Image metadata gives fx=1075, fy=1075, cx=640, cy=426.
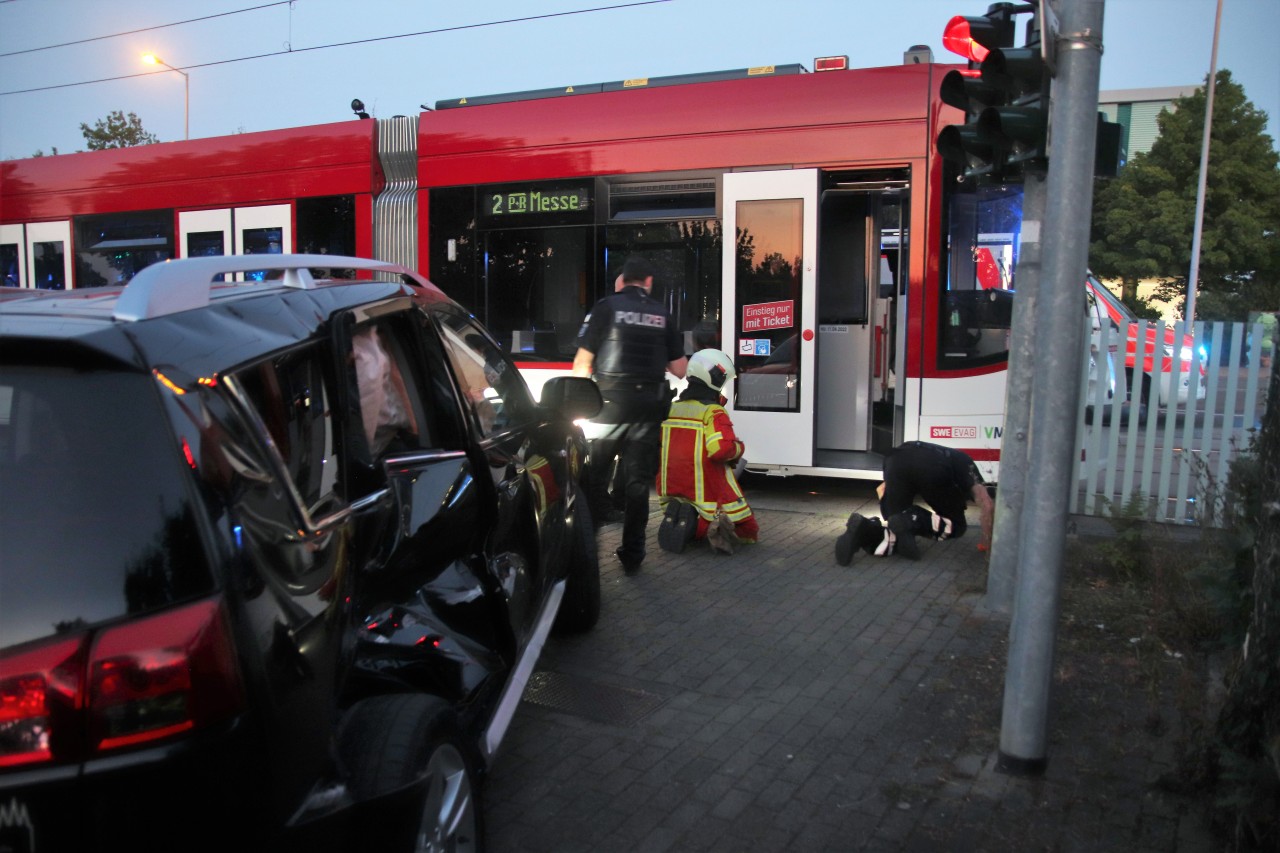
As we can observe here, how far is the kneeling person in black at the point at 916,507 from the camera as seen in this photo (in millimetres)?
7094

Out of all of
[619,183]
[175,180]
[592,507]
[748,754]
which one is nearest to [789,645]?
[748,754]

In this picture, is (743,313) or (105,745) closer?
(105,745)

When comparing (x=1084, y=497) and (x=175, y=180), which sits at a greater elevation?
(x=175, y=180)

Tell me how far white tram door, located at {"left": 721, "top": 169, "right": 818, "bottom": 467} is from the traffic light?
2.91 metres

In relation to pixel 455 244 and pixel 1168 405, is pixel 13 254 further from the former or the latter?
pixel 1168 405

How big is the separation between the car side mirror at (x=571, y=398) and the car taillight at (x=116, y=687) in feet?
10.0

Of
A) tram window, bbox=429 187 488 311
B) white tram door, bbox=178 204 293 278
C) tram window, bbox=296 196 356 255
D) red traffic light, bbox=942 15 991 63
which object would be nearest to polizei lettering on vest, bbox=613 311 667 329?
red traffic light, bbox=942 15 991 63

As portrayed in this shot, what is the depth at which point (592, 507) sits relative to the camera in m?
7.24

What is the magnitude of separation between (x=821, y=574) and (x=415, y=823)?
4788 millimetres

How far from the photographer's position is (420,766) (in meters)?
2.50

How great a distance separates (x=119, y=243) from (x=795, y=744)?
1123 centimetres

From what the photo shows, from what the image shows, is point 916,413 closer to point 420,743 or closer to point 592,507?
point 592,507

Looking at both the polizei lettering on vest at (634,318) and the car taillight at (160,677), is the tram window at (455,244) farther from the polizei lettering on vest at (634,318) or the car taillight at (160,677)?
the car taillight at (160,677)

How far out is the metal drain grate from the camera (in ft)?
15.1
